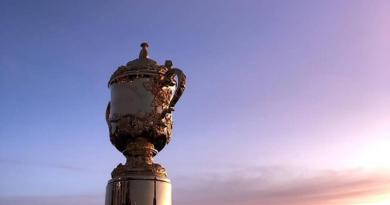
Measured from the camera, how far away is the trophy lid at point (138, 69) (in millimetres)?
4609

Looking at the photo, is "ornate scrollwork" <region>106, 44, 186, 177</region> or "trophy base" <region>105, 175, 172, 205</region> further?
"ornate scrollwork" <region>106, 44, 186, 177</region>

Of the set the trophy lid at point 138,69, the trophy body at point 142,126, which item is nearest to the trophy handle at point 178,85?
the trophy body at point 142,126

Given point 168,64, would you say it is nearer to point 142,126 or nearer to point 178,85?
point 178,85

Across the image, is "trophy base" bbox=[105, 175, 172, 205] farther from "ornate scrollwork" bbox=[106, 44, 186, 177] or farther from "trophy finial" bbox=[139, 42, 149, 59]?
"trophy finial" bbox=[139, 42, 149, 59]

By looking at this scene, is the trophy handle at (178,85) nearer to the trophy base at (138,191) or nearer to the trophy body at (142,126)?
the trophy body at (142,126)

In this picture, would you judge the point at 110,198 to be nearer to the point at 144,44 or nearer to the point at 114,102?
the point at 114,102

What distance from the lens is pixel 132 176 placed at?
437 centimetres

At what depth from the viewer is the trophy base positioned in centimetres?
431

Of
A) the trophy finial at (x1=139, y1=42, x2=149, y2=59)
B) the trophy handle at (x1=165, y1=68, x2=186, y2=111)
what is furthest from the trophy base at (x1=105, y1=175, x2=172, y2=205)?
the trophy finial at (x1=139, y1=42, x2=149, y2=59)

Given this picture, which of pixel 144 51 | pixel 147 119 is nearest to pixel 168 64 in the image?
pixel 144 51

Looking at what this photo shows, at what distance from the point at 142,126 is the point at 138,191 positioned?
1.81 feet

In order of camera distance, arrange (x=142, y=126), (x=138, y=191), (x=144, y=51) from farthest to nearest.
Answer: (x=144, y=51)
(x=142, y=126)
(x=138, y=191)

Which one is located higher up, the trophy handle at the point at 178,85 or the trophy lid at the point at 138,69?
the trophy lid at the point at 138,69

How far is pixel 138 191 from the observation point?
14.2ft
